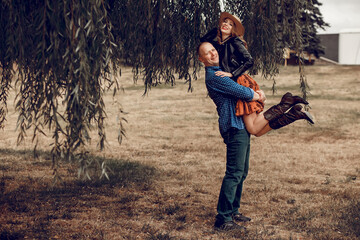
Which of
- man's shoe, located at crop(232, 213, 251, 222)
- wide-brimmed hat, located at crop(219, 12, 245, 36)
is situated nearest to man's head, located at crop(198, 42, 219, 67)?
wide-brimmed hat, located at crop(219, 12, 245, 36)

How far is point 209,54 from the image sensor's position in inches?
165

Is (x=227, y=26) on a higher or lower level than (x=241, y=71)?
higher

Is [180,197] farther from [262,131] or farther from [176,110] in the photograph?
[176,110]

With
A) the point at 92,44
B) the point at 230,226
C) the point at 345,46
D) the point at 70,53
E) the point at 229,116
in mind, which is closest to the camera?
the point at 70,53

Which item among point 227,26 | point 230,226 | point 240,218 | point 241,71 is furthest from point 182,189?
point 227,26

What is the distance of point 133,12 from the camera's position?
4488mm

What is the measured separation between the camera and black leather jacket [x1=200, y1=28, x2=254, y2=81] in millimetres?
4246

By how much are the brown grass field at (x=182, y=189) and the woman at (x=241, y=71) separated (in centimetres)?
112

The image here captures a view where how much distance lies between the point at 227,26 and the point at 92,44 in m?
1.49

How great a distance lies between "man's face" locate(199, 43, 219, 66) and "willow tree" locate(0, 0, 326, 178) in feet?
1.47

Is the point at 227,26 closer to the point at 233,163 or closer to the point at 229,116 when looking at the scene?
the point at 229,116

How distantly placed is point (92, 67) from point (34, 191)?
3422 mm

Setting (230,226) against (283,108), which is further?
(230,226)

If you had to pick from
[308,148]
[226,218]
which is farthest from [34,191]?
[308,148]
